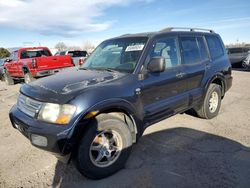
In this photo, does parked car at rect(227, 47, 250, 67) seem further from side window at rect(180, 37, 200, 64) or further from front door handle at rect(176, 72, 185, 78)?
front door handle at rect(176, 72, 185, 78)

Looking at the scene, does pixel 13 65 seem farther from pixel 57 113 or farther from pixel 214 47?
pixel 57 113

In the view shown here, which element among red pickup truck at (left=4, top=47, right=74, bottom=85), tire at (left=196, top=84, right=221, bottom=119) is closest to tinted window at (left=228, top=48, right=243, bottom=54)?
red pickup truck at (left=4, top=47, right=74, bottom=85)

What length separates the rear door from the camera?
4.34 metres

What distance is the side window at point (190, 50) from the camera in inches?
171

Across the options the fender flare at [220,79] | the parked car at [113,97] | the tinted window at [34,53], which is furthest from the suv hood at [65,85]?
the tinted window at [34,53]

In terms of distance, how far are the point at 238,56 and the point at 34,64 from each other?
42.6 feet

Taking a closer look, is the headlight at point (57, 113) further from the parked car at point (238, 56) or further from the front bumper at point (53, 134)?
the parked car at point (238, 56)

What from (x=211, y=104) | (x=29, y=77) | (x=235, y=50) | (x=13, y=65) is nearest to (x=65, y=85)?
(x=211, y=104)

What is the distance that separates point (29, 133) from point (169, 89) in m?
2.31

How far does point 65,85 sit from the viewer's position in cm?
314

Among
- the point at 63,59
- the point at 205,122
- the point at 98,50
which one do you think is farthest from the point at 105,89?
the point at 63,59

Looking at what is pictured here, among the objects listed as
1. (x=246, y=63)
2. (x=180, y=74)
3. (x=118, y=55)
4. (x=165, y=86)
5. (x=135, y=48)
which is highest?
(x=135, y=48)

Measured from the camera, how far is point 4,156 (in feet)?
12.6

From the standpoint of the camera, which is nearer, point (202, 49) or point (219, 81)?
point (202, 49)
